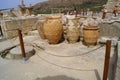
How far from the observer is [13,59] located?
4.39 meters

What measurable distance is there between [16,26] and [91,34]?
12.0 ft

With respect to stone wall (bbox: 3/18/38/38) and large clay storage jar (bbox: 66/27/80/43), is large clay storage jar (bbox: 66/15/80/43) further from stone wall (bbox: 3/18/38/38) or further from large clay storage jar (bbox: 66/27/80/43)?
stone wall (bbox: 3/18/38/38)

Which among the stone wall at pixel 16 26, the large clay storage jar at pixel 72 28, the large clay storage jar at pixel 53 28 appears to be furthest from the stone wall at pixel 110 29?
the stone wall at pixel 16 26

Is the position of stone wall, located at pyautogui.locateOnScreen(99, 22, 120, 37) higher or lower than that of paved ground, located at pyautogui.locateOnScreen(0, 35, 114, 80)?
higher

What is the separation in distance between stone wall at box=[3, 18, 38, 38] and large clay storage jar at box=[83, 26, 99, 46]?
Result: 130 inches

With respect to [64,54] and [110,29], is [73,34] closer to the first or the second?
[64,54]

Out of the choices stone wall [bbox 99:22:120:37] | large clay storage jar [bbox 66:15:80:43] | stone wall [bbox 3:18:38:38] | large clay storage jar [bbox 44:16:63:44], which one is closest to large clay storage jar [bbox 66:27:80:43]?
large clay storage jar [bbox 66:15:80:43]

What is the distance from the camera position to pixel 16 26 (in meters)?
6.83

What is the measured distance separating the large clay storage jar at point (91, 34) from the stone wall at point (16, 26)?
3291 mm

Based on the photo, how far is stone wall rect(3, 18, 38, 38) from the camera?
21.5ft

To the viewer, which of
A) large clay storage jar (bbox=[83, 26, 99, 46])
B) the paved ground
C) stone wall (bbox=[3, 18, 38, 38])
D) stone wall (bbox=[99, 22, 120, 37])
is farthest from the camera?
stone wall (bbox=[3, 18, 38, 38])

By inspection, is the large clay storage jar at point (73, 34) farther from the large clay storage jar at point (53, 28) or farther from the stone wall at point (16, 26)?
the stone wall at point (16, 26)

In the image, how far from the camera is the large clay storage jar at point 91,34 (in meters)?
4.77

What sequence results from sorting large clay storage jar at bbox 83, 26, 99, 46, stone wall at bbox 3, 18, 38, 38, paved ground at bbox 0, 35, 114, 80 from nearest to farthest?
paved ground at bbox 0, 35, 114, 80, large clay storage jar at bbox 83, 26, 99, 46, stone wall at bbox 3, 18, 38, 38
